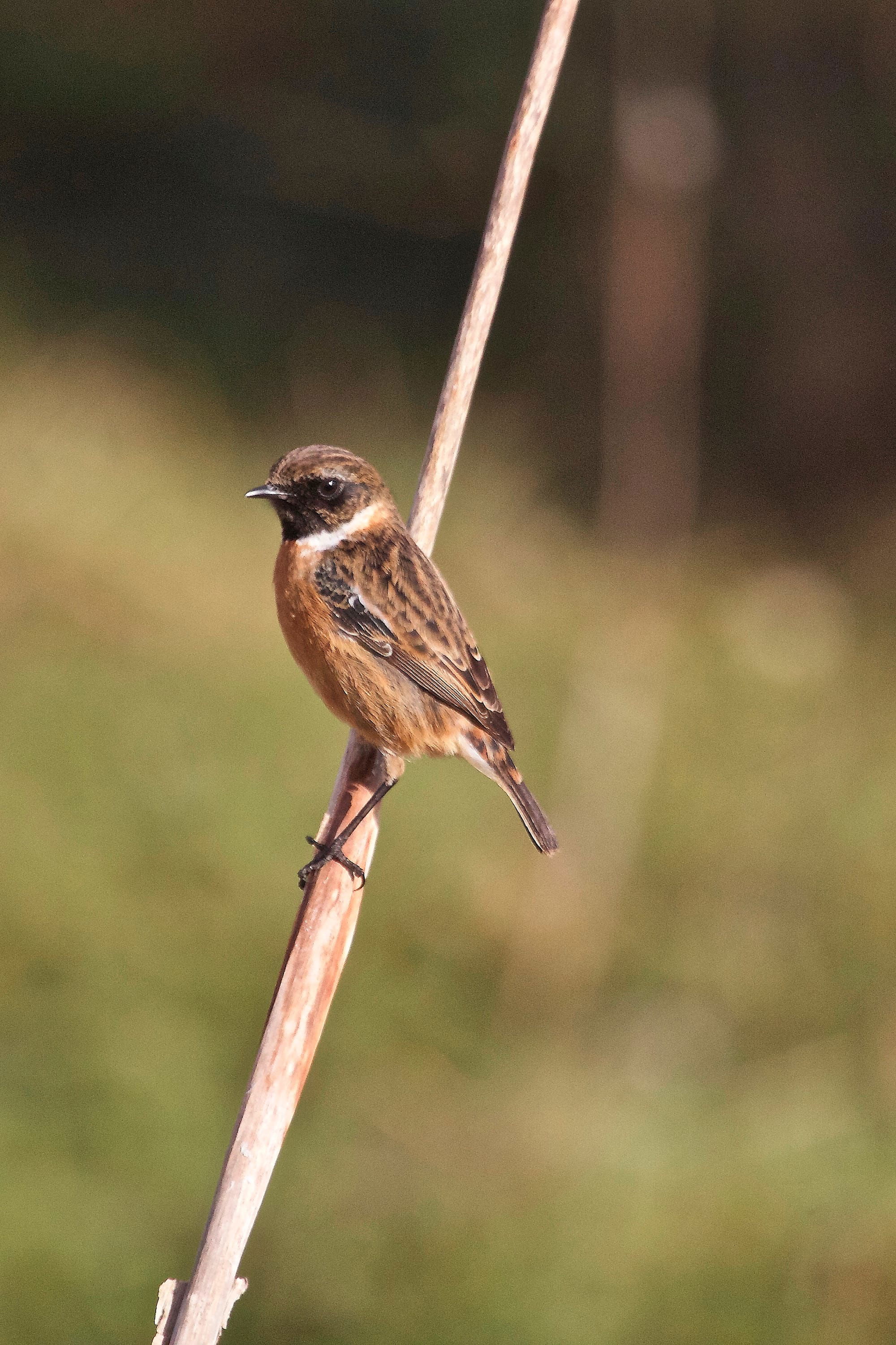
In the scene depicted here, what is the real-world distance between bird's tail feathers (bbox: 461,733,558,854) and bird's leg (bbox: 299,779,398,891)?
0.44 metres

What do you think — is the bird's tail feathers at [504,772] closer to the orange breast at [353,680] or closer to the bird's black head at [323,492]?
the orange breast at [353,680]

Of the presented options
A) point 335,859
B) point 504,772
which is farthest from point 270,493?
point 335,859

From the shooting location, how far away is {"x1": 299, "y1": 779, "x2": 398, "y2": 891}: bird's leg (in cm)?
288

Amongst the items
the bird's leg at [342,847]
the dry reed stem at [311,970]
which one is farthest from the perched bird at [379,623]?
the dry reed stem at [311,970]

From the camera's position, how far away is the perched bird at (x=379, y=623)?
12.8ft

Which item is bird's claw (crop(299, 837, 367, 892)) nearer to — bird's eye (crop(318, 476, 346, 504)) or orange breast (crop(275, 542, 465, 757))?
orange breast (crop(275, 542, 465, 757))

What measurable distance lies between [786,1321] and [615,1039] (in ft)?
5.45

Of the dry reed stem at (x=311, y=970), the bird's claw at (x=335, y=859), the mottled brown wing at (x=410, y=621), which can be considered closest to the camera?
the dry reed stem at (x=311, y=970)

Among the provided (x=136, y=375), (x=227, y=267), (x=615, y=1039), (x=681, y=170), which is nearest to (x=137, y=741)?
(x=615, y=1039)

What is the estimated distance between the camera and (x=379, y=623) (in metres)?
4.09

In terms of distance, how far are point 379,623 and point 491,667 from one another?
442 cm

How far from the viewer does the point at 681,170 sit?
34.7 feet

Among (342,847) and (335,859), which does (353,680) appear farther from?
(335,859)

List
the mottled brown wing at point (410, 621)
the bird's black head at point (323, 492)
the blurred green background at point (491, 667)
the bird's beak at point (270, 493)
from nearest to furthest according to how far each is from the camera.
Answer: the bird's beak at point (270, 493) → the bird's black head at point (323, 492) → the mottled brown wing at point (410, 621) → the blurred green background at point (491, 667)
